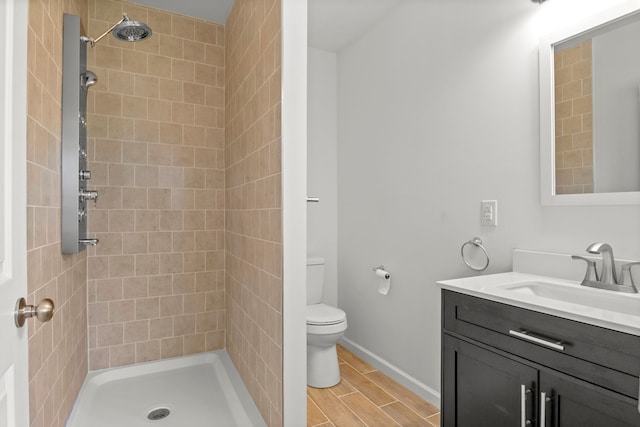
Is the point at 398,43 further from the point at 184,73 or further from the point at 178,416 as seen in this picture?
the point at 178,416

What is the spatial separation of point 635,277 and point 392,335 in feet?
4.88

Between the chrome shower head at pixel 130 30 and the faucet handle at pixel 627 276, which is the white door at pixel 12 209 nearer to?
the chrome shower head at pixel 130 30

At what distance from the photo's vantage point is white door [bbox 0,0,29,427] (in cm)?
73

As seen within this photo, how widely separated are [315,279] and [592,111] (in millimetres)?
2025

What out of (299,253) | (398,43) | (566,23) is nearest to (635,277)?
(566,23)

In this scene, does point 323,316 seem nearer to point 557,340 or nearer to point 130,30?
point 557,340

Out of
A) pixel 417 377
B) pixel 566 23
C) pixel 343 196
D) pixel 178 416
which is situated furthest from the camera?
pixel 343 196

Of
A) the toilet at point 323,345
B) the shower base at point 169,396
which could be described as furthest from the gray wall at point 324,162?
the shower base at point 169,396

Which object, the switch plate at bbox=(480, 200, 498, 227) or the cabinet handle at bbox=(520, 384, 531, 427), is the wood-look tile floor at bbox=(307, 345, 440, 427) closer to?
the cabinet handle at bbox=(520, 384, 531, 427)

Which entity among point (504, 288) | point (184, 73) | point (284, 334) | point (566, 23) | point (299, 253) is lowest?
point (284, 334)

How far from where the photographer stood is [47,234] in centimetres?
151

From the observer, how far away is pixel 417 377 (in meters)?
2.34

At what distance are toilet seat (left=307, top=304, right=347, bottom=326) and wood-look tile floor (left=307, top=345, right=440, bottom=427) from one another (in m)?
0.43

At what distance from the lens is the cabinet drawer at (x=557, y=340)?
100 cm
